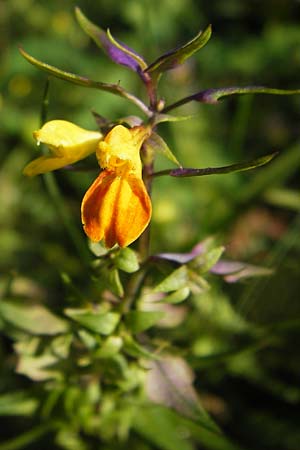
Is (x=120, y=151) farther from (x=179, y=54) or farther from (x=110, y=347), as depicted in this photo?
(x=110, y=347)

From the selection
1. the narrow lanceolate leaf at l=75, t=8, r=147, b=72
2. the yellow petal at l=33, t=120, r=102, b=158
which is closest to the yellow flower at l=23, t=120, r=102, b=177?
the yellow petal at l=33, t=120, r=102, b=158

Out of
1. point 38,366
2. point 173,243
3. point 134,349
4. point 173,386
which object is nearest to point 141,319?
point 134,349

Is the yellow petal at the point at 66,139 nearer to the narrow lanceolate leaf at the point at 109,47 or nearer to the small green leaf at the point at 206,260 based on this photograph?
the narrow lanceolate leaf at the point at 109,47

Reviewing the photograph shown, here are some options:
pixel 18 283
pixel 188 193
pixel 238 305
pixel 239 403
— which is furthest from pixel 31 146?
pixel 239 403

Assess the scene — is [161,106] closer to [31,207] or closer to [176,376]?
[176,376]

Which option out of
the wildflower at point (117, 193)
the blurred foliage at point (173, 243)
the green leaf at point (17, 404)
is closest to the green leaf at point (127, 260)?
the blurred foliage at point (173, 243)
